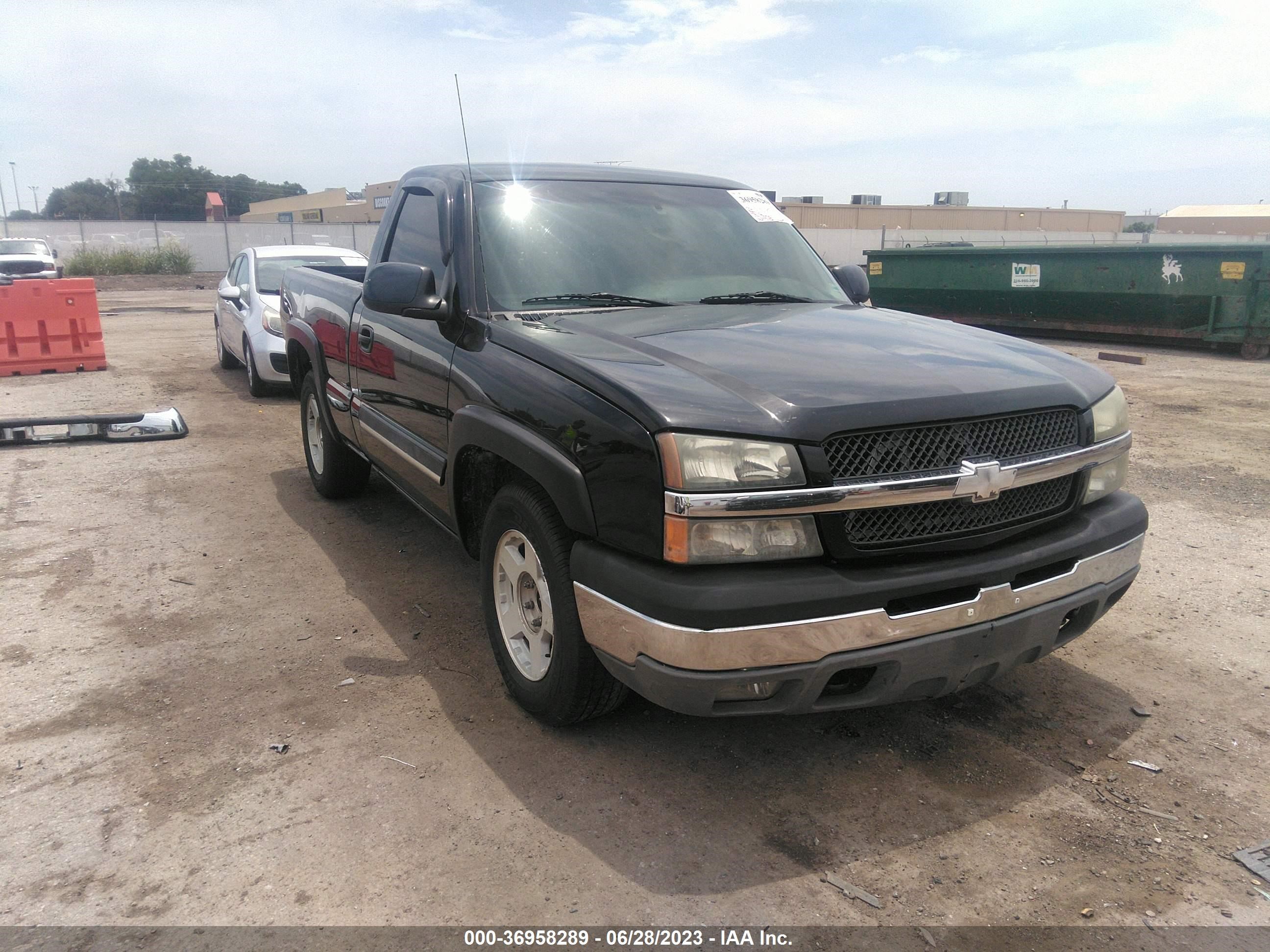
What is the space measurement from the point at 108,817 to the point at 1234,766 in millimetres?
Answer: 3628

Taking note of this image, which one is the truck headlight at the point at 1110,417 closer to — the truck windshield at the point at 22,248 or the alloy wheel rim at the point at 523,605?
the alloy wheel rim at the point at 523,605

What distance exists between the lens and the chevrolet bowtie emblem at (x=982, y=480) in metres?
2.64

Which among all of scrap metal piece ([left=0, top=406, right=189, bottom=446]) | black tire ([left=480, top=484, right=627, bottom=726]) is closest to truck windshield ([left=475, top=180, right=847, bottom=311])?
black tire ([left=480, top=484, right=627, bottom=726])

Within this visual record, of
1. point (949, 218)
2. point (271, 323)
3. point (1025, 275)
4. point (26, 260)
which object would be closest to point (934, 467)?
point (271, 323)

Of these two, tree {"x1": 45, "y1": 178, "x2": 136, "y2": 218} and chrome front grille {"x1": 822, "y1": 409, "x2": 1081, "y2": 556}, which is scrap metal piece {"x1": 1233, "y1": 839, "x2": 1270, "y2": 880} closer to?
chrome front grille {"x1": 822, "y1": 409, "x2": 1081, "y2": 556}

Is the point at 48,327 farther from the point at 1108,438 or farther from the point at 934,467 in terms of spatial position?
the point at 1108,438

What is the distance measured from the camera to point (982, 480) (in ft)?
8.72

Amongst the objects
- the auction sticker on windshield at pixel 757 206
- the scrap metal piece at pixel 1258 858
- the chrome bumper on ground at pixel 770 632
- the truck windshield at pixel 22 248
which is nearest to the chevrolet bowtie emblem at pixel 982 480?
the chrome bumper on ground at pixel 770 632

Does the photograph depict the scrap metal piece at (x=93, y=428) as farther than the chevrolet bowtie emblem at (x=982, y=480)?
Yes

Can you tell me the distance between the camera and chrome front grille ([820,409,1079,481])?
2.58 m

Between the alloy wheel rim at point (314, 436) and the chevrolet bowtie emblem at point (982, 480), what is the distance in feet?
14.8

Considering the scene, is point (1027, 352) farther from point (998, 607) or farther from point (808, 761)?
point (808, 761)

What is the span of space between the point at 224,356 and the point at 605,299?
33.8 ft

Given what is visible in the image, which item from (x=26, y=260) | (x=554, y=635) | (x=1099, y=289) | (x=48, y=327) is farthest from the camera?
(x=26, y=260)
